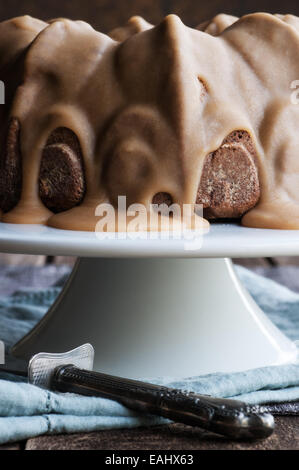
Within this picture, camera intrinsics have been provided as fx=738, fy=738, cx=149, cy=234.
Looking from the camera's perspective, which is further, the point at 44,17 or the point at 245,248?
the point at 44,17

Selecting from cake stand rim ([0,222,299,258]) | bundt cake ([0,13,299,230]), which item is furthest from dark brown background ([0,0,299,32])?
cake stand rim ([0,222,299,258])

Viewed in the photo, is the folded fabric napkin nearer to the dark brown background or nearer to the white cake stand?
the white cake stand

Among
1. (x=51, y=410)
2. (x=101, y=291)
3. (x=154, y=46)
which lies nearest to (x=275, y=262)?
(x=101, y=291)

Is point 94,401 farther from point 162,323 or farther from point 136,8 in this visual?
point 136,8

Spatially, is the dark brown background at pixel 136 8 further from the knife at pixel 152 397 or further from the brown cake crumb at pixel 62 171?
the knife at pixel 152 397

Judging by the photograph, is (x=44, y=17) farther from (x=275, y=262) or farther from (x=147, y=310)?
(x=147, y=310)
